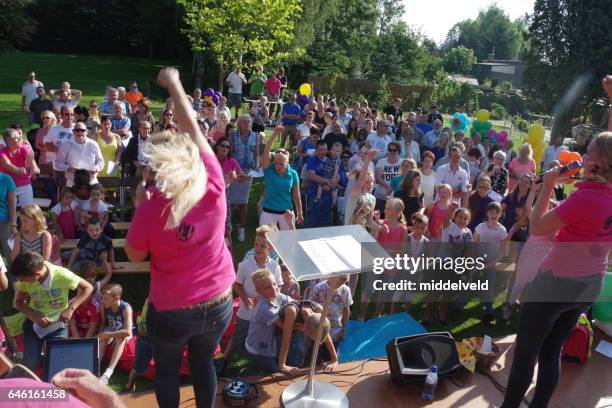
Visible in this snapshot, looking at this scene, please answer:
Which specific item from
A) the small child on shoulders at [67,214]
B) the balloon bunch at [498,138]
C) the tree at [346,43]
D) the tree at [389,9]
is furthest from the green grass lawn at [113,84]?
the tree at [389,9]

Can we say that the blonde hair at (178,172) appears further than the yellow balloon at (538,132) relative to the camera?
No

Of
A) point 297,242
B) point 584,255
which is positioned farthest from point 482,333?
point 297,242

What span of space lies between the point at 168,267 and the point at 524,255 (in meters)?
4.46

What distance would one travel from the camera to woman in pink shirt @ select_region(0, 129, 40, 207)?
18.9ft

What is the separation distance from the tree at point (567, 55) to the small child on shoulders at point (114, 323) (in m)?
19.9

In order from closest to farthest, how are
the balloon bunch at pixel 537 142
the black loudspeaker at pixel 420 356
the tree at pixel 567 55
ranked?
the black loudspeaker at pixel 420 356 → the balloon bunch at pixel 537 142 → the tree at pixel 567 55

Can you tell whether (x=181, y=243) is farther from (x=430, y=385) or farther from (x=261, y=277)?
(x=430, y=385)

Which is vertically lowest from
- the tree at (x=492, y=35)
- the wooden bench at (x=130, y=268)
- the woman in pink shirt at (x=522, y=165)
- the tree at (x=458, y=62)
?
the wooden bench at (x=130, y=268)

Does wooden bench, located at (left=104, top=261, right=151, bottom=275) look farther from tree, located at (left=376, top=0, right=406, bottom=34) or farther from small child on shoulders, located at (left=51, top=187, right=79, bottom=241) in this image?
tree, located at (left=376, top=0, right=406, bottom=34)

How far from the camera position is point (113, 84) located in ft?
82.6

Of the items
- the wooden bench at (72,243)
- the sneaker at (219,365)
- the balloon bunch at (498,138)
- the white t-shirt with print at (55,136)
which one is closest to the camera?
the sneaker at (219,365)

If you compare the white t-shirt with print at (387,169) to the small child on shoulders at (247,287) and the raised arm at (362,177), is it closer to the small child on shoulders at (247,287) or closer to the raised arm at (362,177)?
the raised arm at (362,177)

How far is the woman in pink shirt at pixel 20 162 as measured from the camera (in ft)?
18.9

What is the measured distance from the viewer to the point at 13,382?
4.32 ft
